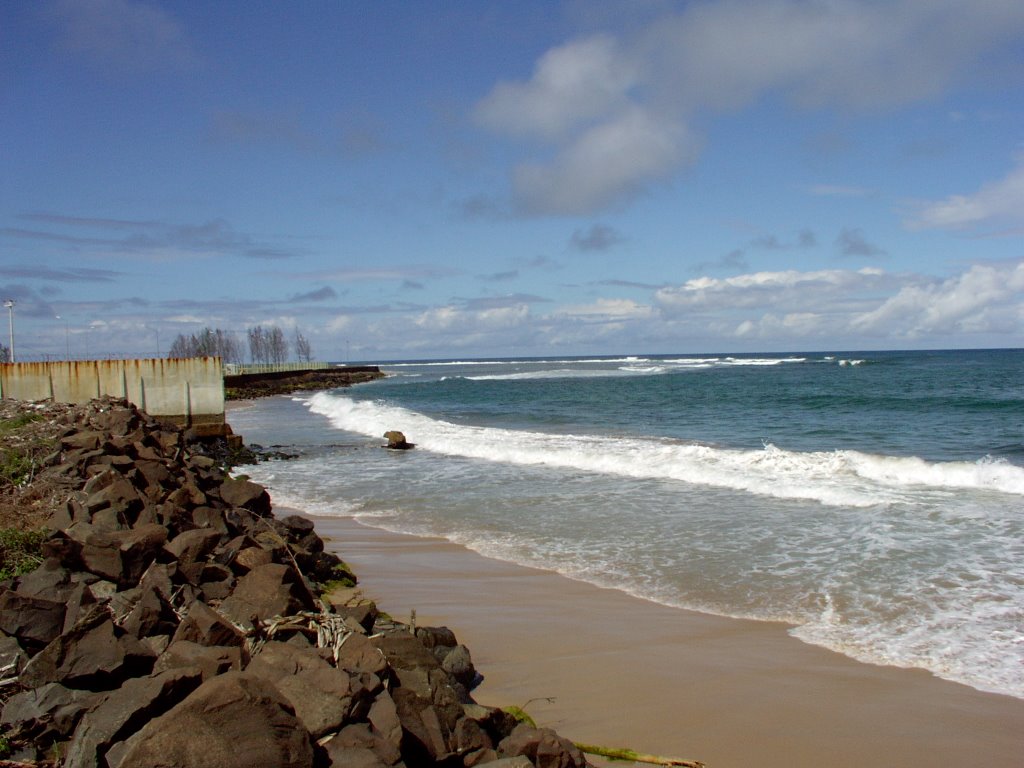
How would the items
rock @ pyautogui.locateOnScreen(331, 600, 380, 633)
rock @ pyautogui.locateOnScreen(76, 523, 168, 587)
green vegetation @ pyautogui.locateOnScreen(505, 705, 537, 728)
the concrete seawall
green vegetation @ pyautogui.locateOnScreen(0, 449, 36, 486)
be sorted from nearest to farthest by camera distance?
green vegetation @ pyautogui.locateOnScreen(505, 705, 537, 728) → rock @ pyautogui.locateOnScreen(331, 600, 380, 633) → rock @ pyautogui.locateOnScreen(76, 523, 168, 587) → green vegetation @ pyautogui.locateOnScreen(0, 449, 36, 486) → the concrete seawall

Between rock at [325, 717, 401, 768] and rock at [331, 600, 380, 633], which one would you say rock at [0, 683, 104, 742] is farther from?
rock at [331, 600, 380, 633]

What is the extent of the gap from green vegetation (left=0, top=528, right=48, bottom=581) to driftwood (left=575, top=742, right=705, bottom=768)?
462 cm

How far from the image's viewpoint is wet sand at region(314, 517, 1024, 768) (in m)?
4.66

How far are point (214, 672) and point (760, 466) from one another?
13838mm

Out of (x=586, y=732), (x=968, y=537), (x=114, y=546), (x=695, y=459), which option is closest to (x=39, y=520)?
(x=114, y=546)

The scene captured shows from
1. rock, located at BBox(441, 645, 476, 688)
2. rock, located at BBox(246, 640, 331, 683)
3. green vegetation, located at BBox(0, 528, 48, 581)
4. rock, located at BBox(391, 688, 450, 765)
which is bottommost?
rock, located at BBox(441, 645, 476, 688)

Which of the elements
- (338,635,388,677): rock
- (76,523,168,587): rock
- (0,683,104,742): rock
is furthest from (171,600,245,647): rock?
(76,523,168,587): rock

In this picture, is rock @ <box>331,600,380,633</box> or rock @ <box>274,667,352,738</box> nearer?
rock @ <box>274,667,352,738</box>

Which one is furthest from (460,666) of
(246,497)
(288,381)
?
(288,381)

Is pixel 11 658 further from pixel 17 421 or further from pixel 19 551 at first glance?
pixel 17 421

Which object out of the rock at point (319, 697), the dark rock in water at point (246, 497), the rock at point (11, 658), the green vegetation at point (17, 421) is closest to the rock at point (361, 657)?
the rock at point (319, 697)

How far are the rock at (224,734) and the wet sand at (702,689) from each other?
202cm

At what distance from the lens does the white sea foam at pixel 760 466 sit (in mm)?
13461

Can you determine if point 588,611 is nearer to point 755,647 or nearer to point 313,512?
point 755,647
